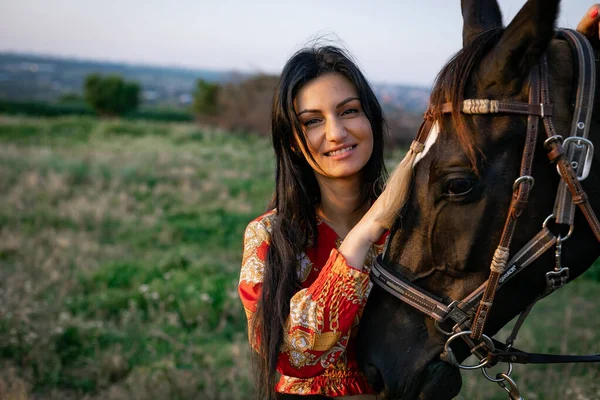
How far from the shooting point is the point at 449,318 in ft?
5.42

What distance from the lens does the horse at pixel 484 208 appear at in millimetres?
1525

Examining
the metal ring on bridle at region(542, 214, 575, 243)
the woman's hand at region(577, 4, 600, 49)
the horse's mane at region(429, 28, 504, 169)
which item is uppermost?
the woman's hand at region(577, 4, 600, 49)

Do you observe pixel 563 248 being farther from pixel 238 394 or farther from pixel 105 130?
pixel 105 130

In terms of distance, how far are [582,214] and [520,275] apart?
0.95ft

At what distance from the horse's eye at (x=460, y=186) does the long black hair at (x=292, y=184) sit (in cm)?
68

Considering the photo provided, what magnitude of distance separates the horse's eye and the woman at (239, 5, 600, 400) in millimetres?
166

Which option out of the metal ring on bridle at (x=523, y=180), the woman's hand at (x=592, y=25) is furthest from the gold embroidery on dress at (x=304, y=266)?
the woman's hand at (x=592, y=25)

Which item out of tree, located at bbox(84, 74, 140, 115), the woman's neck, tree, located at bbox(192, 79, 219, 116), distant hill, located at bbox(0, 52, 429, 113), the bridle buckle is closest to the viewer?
the bridle buckle

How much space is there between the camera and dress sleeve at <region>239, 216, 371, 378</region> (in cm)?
167

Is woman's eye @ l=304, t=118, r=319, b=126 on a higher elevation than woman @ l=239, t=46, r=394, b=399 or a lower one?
higher

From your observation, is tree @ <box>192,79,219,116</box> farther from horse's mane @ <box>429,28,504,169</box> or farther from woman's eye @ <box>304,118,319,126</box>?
horse's mane @ <box>429,28,504,169</box>

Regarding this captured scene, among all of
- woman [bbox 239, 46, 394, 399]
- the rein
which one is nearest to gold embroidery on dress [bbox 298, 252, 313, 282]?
woman [bbox 239, 46, 394, 399]

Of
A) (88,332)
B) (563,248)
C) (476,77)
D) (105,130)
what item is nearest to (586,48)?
(476,77)

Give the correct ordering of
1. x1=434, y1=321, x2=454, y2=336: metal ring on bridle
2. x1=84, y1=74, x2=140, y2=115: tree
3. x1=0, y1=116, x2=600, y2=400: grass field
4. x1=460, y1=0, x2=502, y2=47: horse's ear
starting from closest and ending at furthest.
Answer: x1=434, y1=321, x2=454, y2=336: metal ring on bridle
x1=460, y1=0, x2=502, y2=47: horse's ear
x1=0, y1=116, x2=600, y2=400: grass field
x1=84, y1=74, x2=140, y2=115: tree
